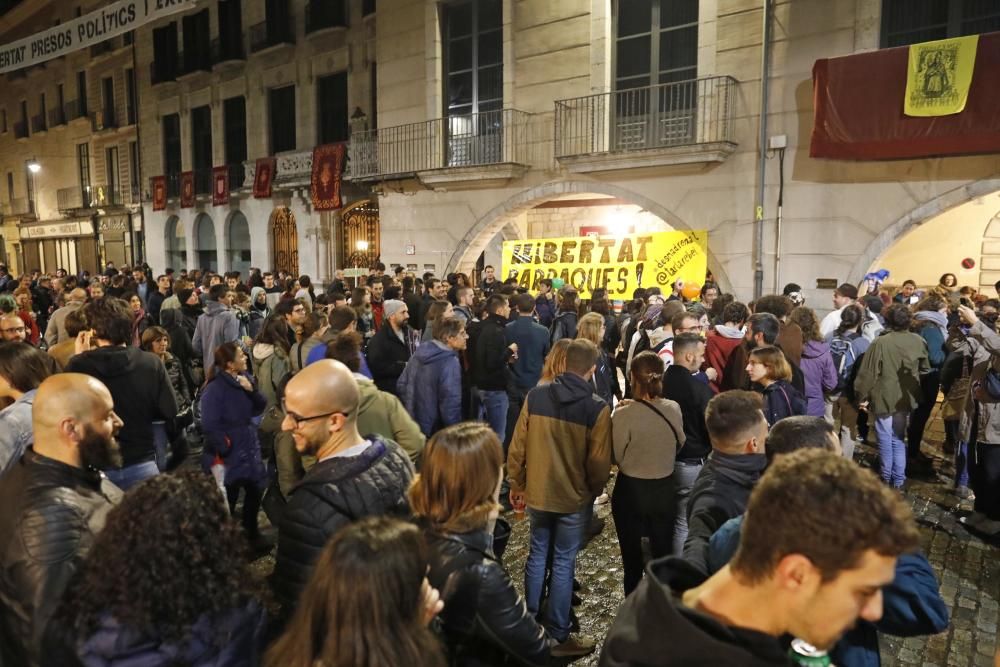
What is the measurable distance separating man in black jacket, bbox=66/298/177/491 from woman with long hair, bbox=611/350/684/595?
282 centimetres

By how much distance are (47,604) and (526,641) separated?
1.49m

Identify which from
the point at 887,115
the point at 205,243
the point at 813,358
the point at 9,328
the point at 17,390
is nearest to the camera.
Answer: the point at 17,390

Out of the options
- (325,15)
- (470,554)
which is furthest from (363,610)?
(325,15)

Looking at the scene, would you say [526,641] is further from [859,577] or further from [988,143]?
[988,143]

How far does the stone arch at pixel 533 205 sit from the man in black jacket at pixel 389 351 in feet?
24.4

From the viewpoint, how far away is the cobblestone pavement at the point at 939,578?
152 inches

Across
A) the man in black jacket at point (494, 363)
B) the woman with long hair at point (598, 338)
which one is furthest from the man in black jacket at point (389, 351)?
the woman with long hair at point (598, 338)

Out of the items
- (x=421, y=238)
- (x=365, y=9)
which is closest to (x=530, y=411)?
(x=421, y=238)

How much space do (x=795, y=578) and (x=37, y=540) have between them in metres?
2.19

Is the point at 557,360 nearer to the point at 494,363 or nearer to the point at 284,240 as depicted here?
the point at 494,363

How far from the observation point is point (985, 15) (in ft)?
31.8

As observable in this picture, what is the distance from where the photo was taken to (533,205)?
46.8 ft

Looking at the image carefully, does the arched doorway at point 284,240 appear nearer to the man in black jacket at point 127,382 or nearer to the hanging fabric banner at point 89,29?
the hanging fabric banner at point 89,29

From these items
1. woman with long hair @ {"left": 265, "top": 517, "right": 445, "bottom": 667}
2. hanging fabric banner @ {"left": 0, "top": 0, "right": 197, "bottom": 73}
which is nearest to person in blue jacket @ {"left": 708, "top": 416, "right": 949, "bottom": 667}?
woman with long hair @ {"left": 265, "top": 517, "right": 445, "bottom": 667}
